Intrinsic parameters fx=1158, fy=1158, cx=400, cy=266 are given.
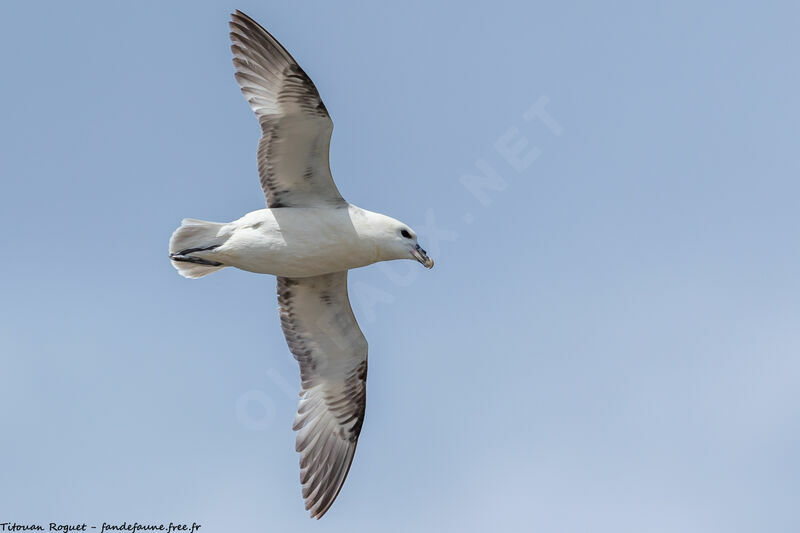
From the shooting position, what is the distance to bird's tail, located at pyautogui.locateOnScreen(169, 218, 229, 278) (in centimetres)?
1069

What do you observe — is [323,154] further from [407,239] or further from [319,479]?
[319,479]

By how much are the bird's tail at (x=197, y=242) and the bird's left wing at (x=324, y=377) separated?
3.82ft

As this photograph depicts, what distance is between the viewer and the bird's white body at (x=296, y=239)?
10617 millimetres

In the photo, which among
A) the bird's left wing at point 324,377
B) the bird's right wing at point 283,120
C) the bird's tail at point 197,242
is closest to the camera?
the bird's right wing at point 283,120

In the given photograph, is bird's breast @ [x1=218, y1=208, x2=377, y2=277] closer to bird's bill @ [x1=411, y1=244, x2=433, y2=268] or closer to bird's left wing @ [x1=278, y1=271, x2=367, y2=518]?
bird's bill @ [x1=411, y1=244, x2=433, y2=268]

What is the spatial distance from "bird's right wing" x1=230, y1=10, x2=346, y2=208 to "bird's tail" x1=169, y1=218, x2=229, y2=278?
0.60 meters

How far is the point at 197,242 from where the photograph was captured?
1076 cm

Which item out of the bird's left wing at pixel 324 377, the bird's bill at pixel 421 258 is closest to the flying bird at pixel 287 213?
the bird's bill at pixel 421 258

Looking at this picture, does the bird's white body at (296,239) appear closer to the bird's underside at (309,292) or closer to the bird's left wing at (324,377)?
the bird's underside at (309,292)

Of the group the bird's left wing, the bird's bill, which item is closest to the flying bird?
the bird's bill

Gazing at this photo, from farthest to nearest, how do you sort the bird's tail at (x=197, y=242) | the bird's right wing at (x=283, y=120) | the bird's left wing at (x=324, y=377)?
the bird's left wing at (x=324, y=377) < the bird's tail at (x=197, y=242) < the bird's right wing at (x=283, y=120)

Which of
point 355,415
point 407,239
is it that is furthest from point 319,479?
point 407,239

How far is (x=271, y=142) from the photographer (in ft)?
35.0

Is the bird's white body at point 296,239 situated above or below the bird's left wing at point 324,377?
above
